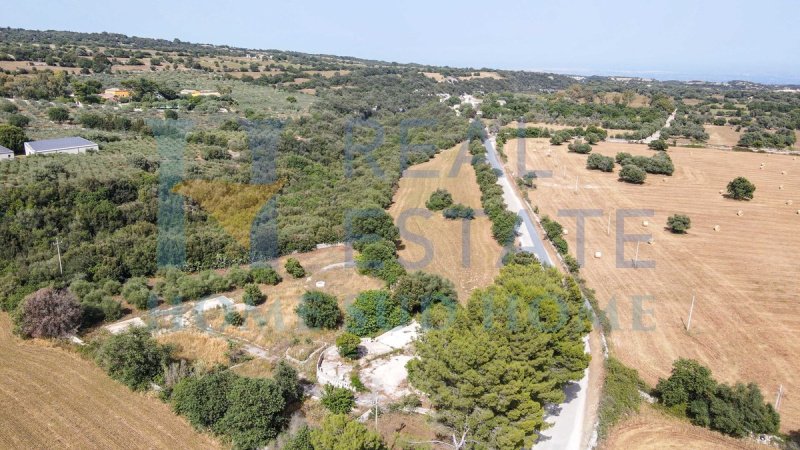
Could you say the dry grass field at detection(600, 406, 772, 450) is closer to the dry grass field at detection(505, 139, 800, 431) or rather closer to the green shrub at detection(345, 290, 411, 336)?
the dry grass field at detection(505, 139, 800, 431)

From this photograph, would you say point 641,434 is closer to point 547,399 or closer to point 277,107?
point 547,399

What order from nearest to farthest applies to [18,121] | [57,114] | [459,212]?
[459,212]
[18,121]
[57,114]

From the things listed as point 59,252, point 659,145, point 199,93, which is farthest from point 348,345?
point 659,145

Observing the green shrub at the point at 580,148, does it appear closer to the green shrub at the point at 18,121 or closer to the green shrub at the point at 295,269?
the green shrub at the point at 295,269

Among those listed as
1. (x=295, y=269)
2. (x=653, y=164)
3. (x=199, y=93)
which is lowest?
(x=295, y=269)

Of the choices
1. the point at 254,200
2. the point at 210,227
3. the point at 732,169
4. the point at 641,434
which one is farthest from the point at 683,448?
the point at 732,169

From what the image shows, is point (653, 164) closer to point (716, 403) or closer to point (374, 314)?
point (716, 403)
